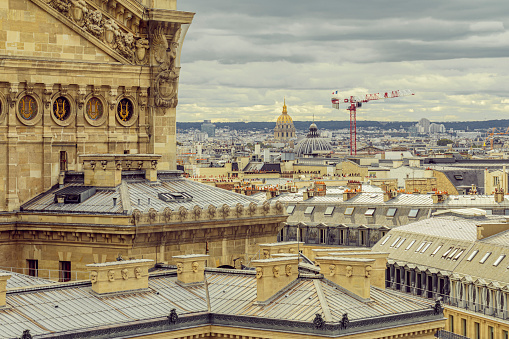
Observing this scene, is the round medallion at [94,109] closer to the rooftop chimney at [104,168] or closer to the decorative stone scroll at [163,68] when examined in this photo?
the rooftop chimney at [104,168]

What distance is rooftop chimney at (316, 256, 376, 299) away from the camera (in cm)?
5716

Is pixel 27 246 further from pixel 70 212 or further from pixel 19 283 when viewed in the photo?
pixel 19 283

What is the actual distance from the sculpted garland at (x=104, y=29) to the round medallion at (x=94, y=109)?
3146 millimetres

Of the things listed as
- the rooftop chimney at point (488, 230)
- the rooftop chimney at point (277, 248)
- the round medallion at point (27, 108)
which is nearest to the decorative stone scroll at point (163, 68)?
the round medallion at point (27, 108)

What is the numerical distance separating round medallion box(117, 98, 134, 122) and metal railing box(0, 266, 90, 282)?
422 inches

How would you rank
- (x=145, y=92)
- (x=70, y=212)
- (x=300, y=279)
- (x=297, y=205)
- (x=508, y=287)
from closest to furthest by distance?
(x=300, y=279) < (x=70, y=212) < (x=145, y=92) < (x=508, y=287) < (x=297, y=205)

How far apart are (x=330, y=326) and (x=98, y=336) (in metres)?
9.66

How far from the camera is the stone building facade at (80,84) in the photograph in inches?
2689

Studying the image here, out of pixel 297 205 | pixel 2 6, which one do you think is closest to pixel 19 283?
pixel 2 6

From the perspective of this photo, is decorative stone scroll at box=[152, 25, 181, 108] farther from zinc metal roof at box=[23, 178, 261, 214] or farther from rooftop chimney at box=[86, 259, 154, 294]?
rooftop chimney at box=[86, 259, 154, 294]

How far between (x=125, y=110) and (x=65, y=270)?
1126cm

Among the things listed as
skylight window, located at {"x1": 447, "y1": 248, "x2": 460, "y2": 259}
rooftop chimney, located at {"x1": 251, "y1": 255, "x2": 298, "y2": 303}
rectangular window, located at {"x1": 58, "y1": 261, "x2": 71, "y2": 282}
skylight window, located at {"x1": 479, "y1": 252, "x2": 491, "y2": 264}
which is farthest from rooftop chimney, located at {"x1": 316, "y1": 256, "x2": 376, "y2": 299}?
skylight window, located at {"x1": 447, "y1": 248, "x2": 460, "y2": 259}

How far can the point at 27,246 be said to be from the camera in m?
67.2

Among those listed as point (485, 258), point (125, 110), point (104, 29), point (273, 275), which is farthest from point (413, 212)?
point (273, 275)
